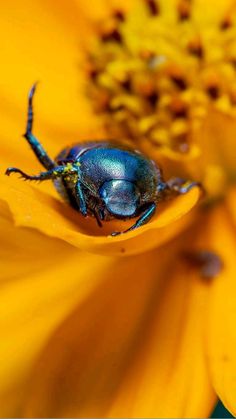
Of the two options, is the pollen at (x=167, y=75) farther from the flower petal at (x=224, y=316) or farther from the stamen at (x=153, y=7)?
the flower petal at (x=224, y=316)

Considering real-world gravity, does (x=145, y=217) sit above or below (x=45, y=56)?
below

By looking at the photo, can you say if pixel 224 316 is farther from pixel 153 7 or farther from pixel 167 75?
pixel 153 7

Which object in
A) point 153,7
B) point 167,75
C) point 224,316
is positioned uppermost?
point 153,7

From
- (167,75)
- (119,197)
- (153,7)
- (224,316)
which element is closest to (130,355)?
(224,316)

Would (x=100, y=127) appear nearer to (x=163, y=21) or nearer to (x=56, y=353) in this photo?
(x=163, y=21)

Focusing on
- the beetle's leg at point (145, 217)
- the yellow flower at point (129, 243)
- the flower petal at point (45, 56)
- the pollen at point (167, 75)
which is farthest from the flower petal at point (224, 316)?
the flower petal at point (45, 56)

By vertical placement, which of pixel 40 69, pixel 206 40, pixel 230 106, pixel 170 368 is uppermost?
pixel 40 69

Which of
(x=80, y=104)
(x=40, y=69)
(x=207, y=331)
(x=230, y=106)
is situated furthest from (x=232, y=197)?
(x=40, y=69)
